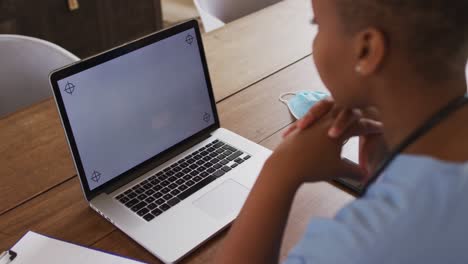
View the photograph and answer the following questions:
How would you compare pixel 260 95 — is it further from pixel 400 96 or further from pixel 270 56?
pixel 400 96

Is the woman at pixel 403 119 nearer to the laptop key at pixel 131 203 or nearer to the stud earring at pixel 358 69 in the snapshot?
the stud earring at pixel 358 69

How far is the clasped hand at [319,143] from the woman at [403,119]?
0.13 meters

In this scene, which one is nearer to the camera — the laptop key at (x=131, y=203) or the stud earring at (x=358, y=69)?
the stud earring at (x=358, y=69)

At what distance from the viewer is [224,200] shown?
98cm

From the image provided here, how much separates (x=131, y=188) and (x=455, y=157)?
1.99ft

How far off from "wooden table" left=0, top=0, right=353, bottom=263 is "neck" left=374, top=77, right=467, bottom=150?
341 millimetres

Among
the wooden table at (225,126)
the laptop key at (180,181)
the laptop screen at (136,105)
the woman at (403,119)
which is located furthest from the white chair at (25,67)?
the woman at (403,119)

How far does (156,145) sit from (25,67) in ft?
2.19

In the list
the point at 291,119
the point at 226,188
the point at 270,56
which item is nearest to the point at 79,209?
the point at 226,188

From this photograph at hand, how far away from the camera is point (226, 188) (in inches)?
39.6

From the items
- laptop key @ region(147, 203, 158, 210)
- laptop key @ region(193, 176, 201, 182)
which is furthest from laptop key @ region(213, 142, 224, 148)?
laptop key @ region(147, 203, 158, 210)

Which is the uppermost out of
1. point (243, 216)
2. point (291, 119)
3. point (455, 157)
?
point (455, 157)

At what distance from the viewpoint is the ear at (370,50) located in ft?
1.88

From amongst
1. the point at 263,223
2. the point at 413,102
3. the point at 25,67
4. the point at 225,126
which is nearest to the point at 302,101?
the point at 225,126
